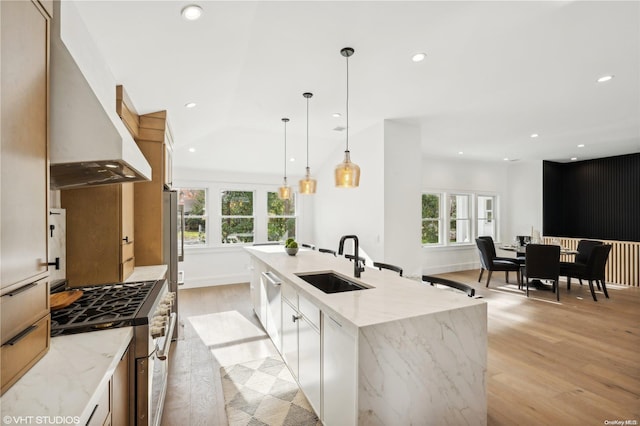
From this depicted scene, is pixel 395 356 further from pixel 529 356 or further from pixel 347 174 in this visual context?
pixel 529 356

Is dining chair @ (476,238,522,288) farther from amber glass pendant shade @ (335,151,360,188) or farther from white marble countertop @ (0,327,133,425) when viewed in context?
white marble countertop @ (0,327,133,425)

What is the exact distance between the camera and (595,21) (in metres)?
2.23

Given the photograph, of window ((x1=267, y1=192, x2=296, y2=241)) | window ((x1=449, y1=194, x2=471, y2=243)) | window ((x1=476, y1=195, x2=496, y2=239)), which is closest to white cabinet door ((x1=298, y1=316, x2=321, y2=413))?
window ((x1=267, y1=192, x2=296, y2=241))

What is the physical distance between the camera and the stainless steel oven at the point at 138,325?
4.72 ft

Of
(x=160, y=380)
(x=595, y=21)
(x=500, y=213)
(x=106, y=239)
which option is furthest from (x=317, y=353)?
(x=500, y=213)

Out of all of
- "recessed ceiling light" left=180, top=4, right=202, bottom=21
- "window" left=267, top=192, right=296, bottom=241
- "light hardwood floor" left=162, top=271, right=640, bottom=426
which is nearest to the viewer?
"recessed ceiling light" left=180, top=4, right=202, bottom=21

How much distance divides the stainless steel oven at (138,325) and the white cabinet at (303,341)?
0.89 m

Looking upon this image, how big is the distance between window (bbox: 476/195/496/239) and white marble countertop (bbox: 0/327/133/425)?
8.36m

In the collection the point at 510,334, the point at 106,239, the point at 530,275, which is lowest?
the point at 510,334

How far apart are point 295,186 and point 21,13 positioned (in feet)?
18.8

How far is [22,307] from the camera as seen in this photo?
99cm

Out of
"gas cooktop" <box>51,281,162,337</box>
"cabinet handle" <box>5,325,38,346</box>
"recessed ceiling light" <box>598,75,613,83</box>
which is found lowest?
"gas cooktop" <box>51,281,162,337</box>

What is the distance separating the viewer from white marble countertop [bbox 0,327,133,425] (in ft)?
2.79

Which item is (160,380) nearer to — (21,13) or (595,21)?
(21,13)
